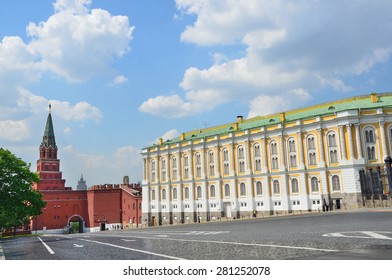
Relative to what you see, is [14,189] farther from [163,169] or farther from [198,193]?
[163,169]

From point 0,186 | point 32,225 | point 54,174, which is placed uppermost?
point 54,174

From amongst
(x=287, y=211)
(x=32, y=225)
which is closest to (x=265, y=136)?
(x=287, y=211)

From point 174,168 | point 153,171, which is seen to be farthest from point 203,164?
point 153,171

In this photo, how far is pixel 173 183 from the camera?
253 ft

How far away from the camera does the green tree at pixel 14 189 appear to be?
116 ft

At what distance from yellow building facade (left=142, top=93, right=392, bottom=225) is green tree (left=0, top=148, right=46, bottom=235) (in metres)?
35.2

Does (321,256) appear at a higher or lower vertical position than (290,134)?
lower

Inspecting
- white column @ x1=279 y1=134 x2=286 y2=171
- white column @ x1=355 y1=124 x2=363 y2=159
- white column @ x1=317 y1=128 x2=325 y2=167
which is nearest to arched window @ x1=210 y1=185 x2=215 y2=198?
white column @ x1=279 y1=134 x2=286 y2=171

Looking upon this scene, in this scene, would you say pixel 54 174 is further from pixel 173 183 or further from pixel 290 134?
pixel 290 134

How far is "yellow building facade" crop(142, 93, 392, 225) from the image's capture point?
2078 inches

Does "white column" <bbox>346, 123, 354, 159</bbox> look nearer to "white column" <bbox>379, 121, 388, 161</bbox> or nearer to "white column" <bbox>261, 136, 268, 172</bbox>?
"white column" <bbox>379, 121, 388, 161</bbox>

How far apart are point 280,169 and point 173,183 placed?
26.2 m
